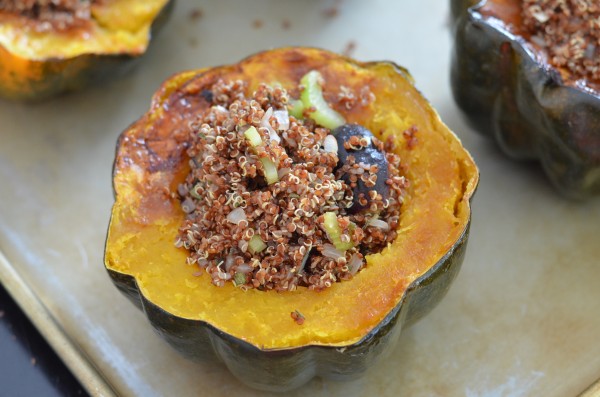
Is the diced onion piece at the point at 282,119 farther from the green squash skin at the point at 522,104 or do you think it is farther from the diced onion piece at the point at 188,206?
the green squash skin at the point at 522,104

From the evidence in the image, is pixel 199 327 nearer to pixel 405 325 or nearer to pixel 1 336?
pixel 405 325

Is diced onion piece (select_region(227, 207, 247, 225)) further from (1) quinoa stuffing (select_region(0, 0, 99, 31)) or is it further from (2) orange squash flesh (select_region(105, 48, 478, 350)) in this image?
(1) quinoa stuffing (select_region(0, 0, 99, 31))

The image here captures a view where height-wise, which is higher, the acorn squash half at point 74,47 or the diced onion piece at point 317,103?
the diced onion piece at point 317,103

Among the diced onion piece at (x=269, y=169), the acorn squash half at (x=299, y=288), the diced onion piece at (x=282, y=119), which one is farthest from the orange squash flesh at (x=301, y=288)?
the diced onion piece at (x=269, y=169)

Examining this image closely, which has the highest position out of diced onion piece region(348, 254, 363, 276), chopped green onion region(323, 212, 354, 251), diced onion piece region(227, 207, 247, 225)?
chopped green onion region(323, 212, 354, 251)

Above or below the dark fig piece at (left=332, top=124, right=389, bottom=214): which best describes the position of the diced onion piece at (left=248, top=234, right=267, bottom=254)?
below

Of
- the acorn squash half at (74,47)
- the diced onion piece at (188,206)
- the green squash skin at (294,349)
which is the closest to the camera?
the green squash skin at (294,349)

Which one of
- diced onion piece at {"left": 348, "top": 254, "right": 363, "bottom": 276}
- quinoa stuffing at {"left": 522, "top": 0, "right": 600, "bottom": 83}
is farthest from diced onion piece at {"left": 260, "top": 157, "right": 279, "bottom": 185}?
quinoa stuffing at {"left": 522, "top": 0, "right": 600, "bottom": 83}
